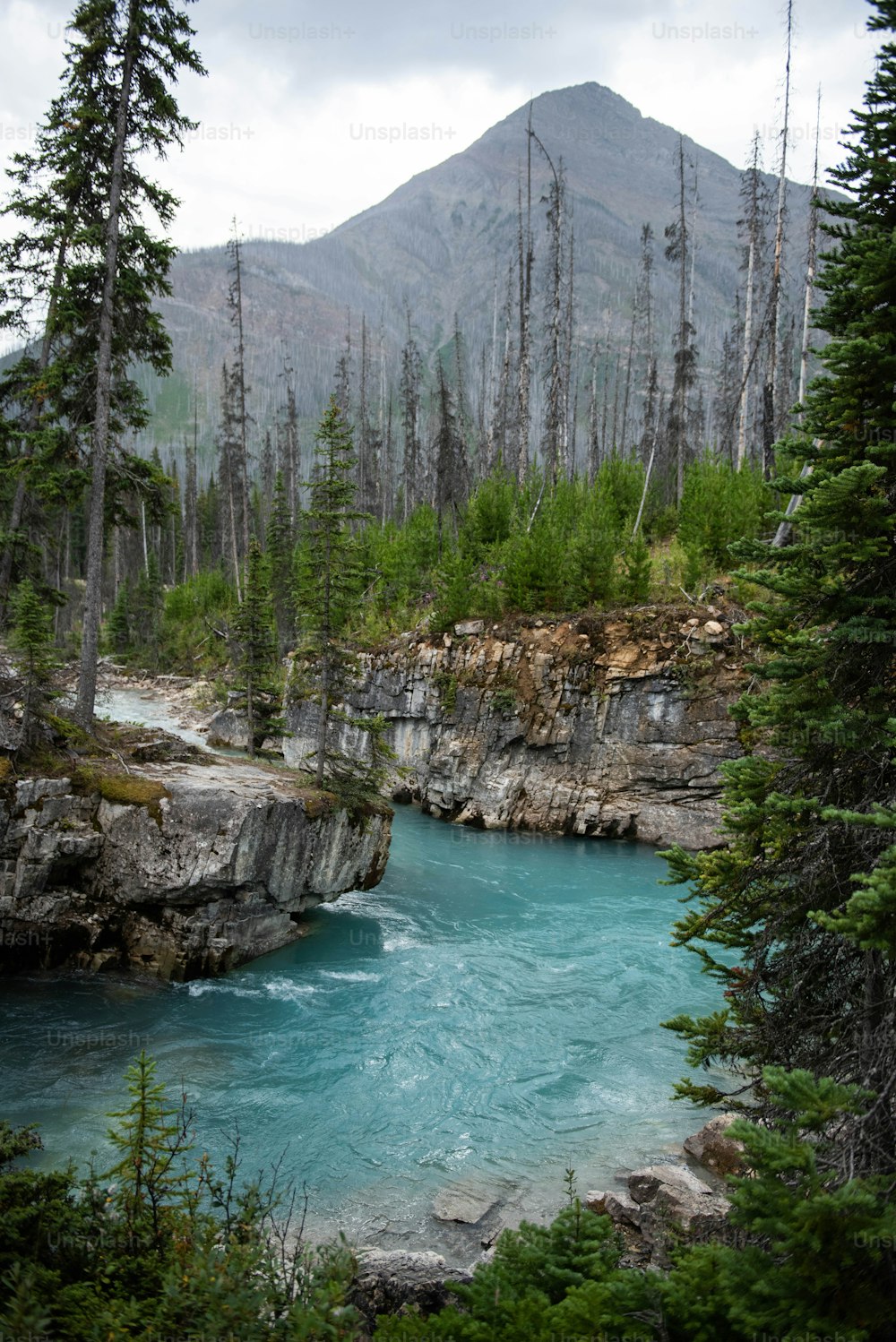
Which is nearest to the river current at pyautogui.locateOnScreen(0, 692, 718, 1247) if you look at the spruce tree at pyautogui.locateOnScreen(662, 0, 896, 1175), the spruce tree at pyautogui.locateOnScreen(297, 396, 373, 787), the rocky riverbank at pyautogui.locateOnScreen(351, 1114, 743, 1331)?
the rocky riverbank at pyautogui.locateOnScreen(351, 1114, 743, 1331)

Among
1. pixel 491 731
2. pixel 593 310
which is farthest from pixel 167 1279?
pixel 593 310

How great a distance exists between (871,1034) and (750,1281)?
1.80 m

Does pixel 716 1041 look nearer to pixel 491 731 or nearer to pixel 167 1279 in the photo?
pixel 167 1279

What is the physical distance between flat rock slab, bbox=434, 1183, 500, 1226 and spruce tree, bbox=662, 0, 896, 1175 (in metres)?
3.21

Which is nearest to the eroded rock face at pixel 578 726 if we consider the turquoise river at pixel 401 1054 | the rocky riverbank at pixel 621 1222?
the turquoise river at pixel 401 1054

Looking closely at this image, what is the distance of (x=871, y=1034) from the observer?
4.93 metres

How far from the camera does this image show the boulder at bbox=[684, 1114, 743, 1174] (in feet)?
26.3

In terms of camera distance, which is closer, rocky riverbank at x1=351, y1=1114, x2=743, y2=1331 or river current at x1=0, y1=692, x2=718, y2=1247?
rocky riverbank at x1=351, y1=1114, x2=743, y2=1331

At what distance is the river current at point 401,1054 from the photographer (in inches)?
331

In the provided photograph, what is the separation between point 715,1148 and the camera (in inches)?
326

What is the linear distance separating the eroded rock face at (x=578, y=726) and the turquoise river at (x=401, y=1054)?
231 inches

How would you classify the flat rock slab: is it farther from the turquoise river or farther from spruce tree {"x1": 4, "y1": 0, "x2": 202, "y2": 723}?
spruce tree {"x1": 4, "y1": 0, "x2": 202, "y2": 723}

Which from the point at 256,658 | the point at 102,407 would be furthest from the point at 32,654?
the point at 256,658

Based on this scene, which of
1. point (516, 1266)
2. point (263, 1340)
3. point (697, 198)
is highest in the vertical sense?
point (697, 198)
